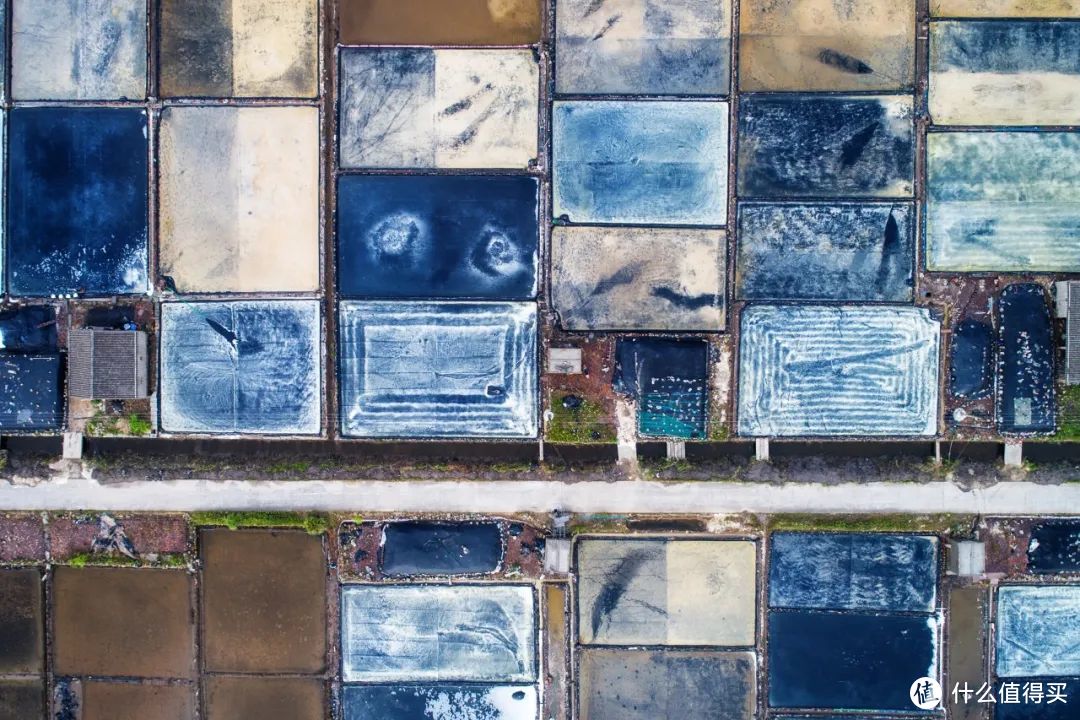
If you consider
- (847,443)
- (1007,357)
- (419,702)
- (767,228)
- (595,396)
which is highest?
(767,228)

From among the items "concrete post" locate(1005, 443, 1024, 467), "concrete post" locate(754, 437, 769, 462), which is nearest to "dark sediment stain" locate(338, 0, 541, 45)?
"concrete post" locate(754, 437, 769, 462)

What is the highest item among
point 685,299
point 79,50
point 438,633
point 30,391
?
point 79,50

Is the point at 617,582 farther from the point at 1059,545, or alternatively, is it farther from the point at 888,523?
the point at 1059,545

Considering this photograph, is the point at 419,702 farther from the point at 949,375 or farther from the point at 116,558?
the point at 949,375

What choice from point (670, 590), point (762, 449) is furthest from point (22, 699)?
point (762, 449)

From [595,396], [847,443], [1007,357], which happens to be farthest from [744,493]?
[1007,357]
